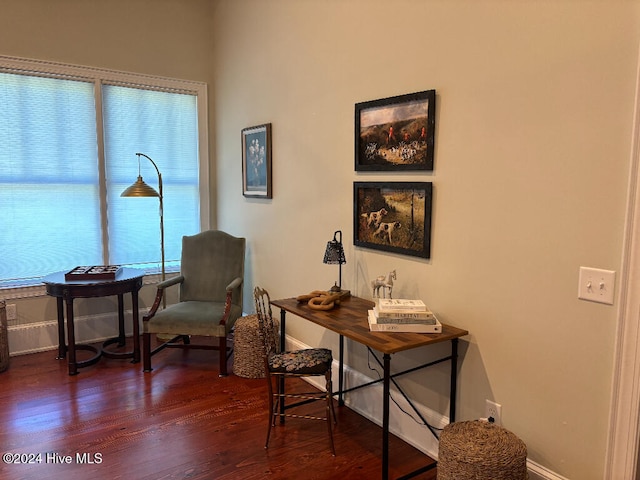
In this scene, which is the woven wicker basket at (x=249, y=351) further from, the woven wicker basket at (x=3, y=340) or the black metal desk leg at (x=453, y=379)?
the woven wicker basket at (x=3, y=340)

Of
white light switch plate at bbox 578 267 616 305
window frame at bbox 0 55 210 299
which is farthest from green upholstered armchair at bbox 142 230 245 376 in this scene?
white light switch plate at bbox 578 267 616 305

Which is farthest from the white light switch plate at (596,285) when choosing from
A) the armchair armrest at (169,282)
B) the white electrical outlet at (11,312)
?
the white electrical outlet at (11,312)

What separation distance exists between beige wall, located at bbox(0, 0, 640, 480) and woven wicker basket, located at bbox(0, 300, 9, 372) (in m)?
2.18

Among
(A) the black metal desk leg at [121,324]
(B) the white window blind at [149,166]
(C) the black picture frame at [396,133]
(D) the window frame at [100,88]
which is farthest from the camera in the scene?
(B) the white window blind at [149,166]

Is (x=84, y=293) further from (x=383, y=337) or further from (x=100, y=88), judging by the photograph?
(x=383, y=337)

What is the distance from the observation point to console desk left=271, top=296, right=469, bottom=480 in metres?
2.05

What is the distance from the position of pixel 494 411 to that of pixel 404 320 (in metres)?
0.57

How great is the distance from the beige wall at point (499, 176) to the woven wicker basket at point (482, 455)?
21cm

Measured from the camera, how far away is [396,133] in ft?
8.37

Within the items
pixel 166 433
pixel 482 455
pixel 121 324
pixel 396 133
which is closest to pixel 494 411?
pixel 482 455

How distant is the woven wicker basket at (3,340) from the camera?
140 inches

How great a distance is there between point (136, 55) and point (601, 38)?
3823 mm

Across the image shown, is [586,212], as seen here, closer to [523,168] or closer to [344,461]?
[523,168]

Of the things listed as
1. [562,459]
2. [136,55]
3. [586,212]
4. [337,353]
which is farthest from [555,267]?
[136,55]
